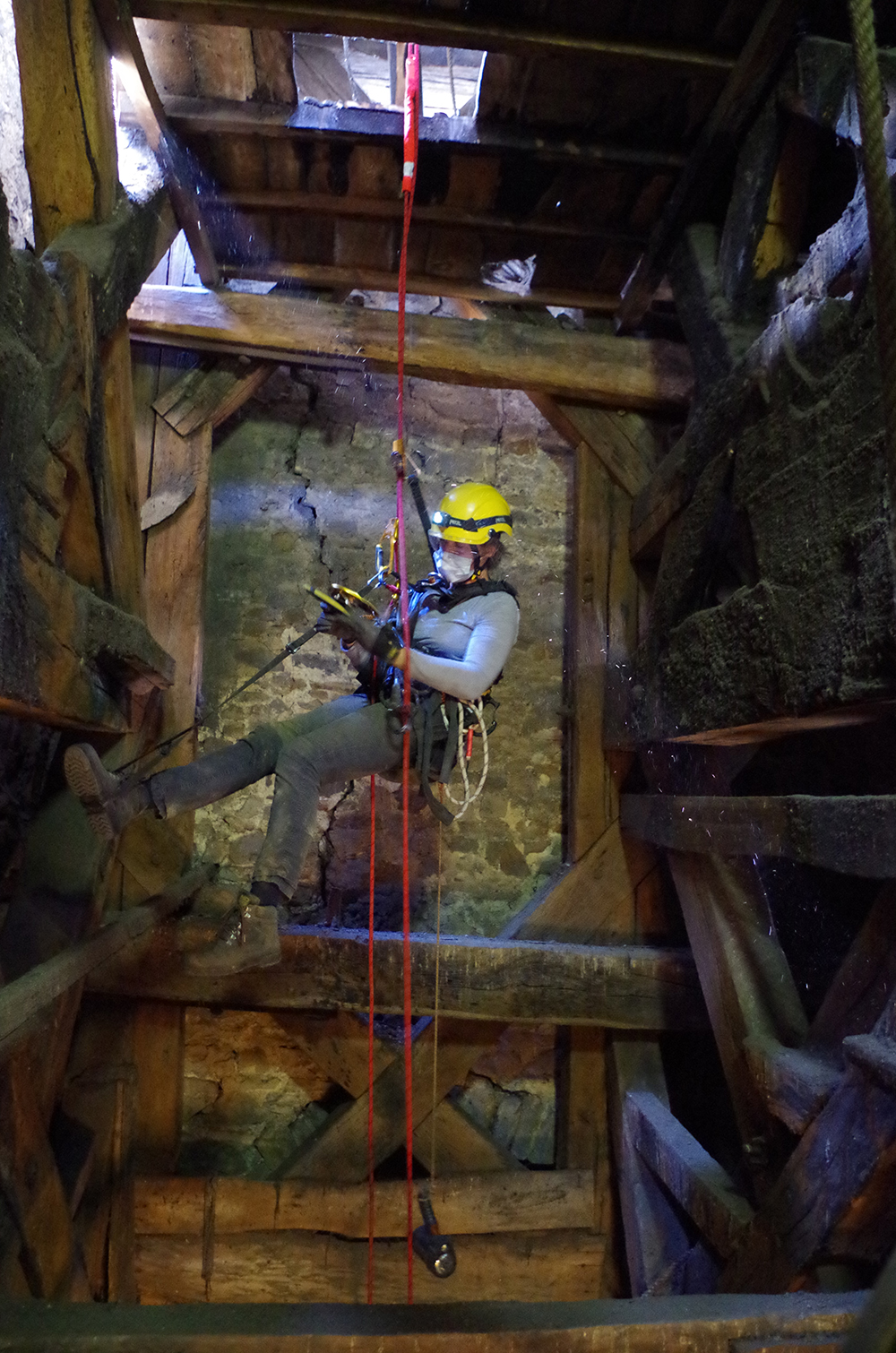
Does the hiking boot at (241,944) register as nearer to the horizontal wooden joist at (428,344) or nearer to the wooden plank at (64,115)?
the wooden plank at (64,115)

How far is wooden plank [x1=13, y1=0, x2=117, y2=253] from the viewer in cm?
240

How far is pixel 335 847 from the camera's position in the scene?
3.88 metres

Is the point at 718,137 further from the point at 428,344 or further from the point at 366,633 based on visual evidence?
the point at 366,633

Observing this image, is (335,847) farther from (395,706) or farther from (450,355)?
(450,355)

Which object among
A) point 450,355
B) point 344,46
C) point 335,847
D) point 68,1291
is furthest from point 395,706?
point 344,46

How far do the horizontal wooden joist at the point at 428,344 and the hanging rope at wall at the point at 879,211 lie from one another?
6.92ft

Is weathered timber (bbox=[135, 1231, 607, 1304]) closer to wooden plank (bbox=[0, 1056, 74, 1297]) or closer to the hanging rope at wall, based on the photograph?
wooden plank (bbox=[0, 1056, 74, 1297])

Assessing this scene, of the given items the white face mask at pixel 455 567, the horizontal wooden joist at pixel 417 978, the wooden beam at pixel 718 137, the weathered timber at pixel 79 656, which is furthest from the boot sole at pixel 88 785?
the wooden beam at pixel 718 137

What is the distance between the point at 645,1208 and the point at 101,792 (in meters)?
2.44

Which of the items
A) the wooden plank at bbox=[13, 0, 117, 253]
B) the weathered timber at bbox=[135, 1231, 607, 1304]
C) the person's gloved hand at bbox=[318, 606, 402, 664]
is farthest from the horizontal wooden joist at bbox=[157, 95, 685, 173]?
the weathered timber at bbox=[135, 1231, 607, 1304]

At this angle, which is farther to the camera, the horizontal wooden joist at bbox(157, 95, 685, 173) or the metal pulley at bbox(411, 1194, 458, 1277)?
the horizontal wooden joist at bbox(157, 95, 685, 173)

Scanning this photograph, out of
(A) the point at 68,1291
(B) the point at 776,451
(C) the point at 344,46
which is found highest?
(C) the point at 344,46

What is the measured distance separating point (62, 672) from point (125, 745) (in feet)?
2.55

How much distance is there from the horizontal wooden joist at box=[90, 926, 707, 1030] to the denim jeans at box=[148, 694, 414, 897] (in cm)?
64
